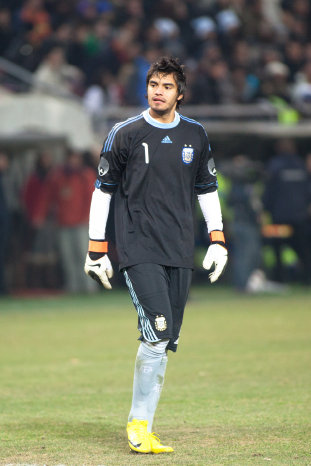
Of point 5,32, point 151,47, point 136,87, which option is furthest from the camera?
point 151,47

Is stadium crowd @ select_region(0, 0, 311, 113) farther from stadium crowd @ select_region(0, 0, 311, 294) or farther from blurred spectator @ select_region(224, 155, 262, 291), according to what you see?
blurred spectator @ select_region(224, 155, 262, 291)

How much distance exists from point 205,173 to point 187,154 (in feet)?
0.82

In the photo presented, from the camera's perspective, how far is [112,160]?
5871 millimetres

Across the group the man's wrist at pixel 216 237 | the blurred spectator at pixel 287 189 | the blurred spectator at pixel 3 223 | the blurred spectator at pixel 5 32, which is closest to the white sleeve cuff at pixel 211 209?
the man's wrist at pixel 216 237

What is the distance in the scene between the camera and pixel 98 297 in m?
16.7

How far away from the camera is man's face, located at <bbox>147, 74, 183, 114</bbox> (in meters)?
5.82

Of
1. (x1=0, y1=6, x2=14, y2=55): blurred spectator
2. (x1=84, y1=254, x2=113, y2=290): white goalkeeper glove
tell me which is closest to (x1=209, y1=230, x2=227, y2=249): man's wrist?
(x1=84, y1=254, x2=113, y2=290): white goalkeeper glove

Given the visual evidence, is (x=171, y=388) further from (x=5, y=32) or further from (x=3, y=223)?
(x=5, y=32)

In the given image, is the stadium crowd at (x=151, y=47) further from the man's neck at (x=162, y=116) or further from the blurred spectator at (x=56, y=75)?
the man's neck at (x=162, y=116)

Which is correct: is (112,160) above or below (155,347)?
above

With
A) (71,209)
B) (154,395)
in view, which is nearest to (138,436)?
(154,395)

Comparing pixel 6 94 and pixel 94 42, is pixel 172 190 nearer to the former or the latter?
pixel 6 94

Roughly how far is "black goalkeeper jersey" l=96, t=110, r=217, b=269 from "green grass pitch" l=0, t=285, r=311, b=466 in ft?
3.78

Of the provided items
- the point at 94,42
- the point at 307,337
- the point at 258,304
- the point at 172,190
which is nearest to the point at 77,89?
the point at 94,42
